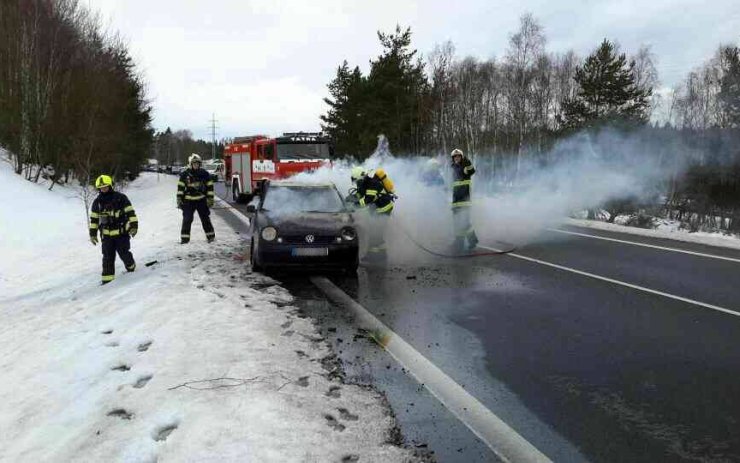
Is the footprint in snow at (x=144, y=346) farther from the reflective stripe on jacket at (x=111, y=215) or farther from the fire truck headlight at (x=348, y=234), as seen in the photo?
the reflective stripe on jacket at (x=111, y=215)

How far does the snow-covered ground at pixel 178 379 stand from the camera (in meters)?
3.33

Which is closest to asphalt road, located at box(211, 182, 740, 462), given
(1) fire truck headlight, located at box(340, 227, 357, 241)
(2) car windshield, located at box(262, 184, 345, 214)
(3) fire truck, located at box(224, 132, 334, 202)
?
(1) fire truck headlight, located at box(340, 227, 357, 241)

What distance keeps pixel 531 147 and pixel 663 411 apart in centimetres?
3336

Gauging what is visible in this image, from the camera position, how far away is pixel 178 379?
429cm

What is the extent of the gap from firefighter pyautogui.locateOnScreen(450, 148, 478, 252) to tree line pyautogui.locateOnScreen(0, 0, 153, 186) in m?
19.4

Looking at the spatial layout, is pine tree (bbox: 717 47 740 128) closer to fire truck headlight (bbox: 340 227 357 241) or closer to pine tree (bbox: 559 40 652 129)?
pine tree (bbox: 559 40 652 129)

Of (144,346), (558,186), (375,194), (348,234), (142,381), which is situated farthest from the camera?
(558,186)

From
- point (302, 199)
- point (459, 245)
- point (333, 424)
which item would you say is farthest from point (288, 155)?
point (333, 424)

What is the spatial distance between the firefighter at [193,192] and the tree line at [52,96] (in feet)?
50.8

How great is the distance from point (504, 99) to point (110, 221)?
145 ft

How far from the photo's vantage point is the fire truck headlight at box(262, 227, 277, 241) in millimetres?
8109

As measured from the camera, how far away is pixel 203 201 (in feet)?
38.0

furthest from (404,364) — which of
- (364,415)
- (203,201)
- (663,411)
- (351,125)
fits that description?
(351,125)

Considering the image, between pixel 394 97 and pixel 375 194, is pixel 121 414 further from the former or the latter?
pixel 394 97
